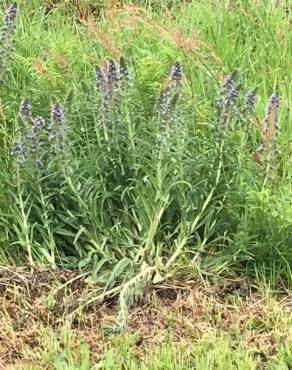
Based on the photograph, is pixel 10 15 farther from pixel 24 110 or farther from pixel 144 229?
pixel 144 229

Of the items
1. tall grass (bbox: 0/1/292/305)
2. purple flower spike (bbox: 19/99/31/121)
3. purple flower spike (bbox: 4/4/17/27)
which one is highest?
purple flower spike (bbox: 4/4/17/27)

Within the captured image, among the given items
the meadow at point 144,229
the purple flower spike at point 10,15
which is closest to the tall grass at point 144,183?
the meadow at point 144,229

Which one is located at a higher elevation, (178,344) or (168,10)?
(168,10)

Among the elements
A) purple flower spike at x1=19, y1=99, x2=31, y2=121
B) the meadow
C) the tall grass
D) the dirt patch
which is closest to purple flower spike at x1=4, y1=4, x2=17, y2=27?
the meadow

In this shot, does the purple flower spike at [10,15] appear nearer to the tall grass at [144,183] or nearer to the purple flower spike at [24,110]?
the tall grass at [144,183]

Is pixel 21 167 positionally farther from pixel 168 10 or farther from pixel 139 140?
pixel 168 10

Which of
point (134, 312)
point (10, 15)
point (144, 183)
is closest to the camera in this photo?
point (134, 312)

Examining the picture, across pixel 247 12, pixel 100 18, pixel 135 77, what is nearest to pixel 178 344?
pixel 135 77

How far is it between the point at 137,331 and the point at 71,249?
0.55m

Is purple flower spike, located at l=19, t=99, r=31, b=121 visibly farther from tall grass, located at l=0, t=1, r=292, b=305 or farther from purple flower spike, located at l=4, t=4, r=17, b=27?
purple flower spike, located at l=4, t=4, r=17, b=27

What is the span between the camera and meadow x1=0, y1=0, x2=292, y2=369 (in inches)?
115

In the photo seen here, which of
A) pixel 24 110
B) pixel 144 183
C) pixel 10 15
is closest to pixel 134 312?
pixel 144 183

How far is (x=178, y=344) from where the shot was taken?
9.47 ft

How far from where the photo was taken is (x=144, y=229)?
327 cm
